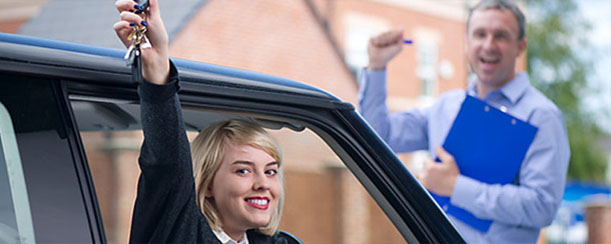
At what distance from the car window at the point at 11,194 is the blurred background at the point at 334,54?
75 centimetres

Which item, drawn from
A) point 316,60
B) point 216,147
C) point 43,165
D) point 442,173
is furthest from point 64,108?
point 316,60

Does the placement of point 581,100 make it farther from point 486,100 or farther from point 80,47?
point 80,47

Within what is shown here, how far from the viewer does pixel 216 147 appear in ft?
5.20

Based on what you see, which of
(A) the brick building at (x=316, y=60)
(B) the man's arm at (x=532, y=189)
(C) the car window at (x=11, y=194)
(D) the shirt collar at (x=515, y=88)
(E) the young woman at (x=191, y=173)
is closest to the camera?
(C) the car window at (x=11, y=194)

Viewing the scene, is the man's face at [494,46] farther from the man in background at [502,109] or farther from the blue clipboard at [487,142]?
the blue clipboard at [487,142]

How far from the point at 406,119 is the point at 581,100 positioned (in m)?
26.0

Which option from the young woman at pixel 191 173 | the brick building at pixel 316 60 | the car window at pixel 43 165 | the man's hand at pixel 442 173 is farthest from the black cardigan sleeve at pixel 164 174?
the brick building at pixel 316 60

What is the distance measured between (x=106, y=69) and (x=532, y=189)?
166 cm

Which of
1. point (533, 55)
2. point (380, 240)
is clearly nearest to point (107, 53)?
point (380, 240)

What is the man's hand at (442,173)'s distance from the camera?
2533 millimetres

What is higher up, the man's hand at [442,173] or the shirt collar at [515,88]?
the shirt collar at [515,88]

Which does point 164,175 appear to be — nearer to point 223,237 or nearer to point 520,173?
point 223,237

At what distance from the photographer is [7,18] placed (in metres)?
4.20

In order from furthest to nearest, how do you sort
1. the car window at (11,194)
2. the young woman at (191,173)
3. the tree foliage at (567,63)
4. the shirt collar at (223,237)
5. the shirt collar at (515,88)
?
1. the tree foliage at (567,63)
2. the shirt collar at (515,88)
3. the shirt collar at (223,237)
4. the young woman at (191,173)
5. the car window at (11,194)
